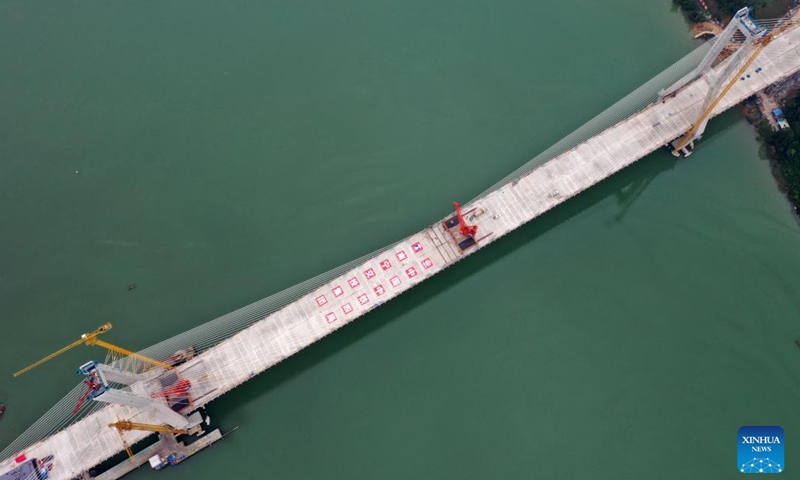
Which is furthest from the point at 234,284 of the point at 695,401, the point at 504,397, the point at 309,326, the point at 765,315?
the point at 765,315

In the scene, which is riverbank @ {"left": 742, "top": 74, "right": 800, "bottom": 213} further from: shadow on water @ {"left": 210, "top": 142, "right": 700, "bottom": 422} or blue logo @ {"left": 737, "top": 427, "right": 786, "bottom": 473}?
blue logo @ {"left": 737, "top": 427, "right": 786, "bottom": 473}

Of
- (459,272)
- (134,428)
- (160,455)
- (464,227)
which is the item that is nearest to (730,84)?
(464,227)

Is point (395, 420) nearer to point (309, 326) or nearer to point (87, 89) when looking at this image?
point (309, 326)

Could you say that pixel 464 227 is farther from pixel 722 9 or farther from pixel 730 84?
pixel 722 9

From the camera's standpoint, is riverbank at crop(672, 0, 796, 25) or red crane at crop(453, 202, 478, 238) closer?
red crane at crop(453, 202, 478, 238)

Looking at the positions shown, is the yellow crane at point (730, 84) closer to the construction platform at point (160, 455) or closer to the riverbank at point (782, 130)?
the riverbank at point (782, 130)

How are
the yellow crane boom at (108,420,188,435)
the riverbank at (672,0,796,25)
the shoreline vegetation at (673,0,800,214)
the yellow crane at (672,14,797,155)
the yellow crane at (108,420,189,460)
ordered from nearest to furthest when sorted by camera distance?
1. the yellow crane boom at (108,420,188,435)
2. the yellow crane at (108,420,189,460)
3. the yellow crane at (672,14,797,155)
4. the shoreline vegetation at (673,0,800,214)
5. the riverbank at (672,0,796,25)

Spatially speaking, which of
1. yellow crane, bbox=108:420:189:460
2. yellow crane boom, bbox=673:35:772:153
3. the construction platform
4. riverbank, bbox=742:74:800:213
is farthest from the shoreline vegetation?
yellow crane, bbox=108:420:189:460
